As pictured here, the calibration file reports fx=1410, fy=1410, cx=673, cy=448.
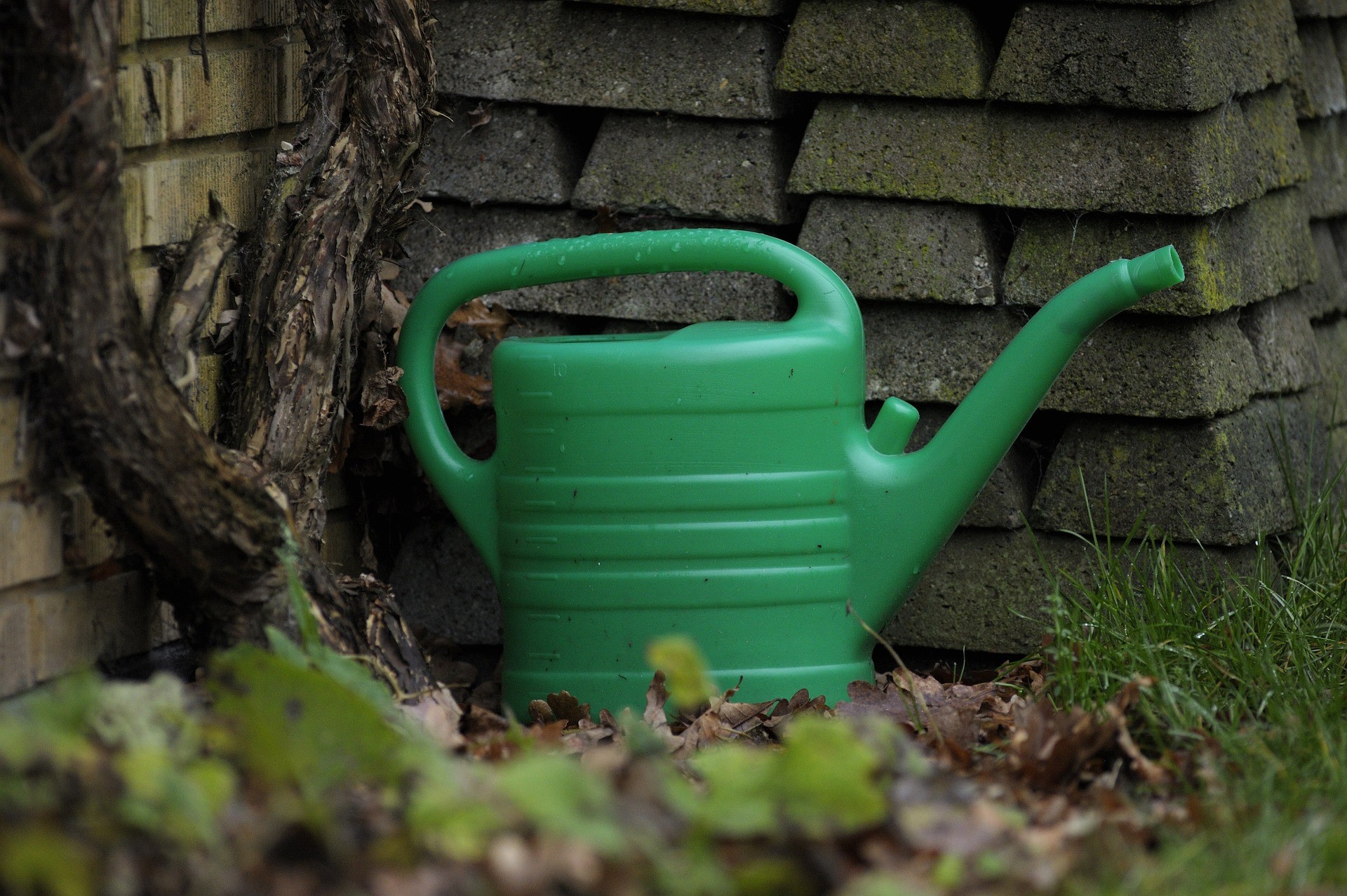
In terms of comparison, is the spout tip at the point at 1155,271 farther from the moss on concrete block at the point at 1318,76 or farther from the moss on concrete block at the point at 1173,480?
the moss on concrete block at the point at 1318,76

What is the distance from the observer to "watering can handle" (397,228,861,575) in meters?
2.00

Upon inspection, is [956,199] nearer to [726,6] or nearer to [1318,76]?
[726,6]

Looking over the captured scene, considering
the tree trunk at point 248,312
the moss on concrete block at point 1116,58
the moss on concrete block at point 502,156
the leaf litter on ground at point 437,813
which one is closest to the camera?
the leaf litter on ground at point 437,813

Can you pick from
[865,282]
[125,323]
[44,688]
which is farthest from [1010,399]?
[44,688]

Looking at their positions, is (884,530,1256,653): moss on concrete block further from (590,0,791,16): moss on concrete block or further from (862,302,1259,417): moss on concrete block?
(590,0,791,16): moss on concrete block

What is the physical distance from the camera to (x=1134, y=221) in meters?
2.17

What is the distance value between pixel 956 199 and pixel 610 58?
23.8 inches

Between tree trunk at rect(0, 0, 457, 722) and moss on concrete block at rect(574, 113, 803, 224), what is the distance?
37 centimetres

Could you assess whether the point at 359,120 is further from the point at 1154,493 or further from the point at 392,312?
the point at 1154,493

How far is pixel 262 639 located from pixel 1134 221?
142 cm

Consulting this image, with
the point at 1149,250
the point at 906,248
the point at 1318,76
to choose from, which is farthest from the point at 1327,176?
the point at 906,248

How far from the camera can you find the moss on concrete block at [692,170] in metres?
2.28

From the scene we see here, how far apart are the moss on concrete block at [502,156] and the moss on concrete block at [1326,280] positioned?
1439 millimetres

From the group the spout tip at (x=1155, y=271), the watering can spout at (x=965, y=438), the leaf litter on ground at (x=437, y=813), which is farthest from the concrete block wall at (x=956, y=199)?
the leaf litter on ground at (x=437, y=813)
